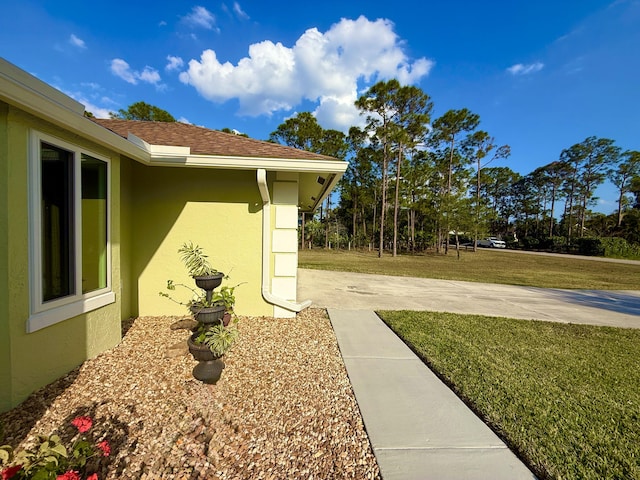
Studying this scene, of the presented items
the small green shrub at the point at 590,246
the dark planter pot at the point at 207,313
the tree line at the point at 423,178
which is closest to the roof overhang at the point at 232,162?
the dark planter pot at the point at 207,313

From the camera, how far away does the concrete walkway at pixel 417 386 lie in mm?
1901

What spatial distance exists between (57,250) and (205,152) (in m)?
2.21

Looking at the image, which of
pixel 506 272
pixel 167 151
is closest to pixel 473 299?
pixel 167 151

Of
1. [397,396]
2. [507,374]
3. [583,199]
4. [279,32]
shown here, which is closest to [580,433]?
[507,374]

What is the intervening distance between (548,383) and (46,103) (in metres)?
5.61

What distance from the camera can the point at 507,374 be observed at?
10.7 feet

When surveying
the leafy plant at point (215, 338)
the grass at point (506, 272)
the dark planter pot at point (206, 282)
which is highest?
the dark planter pot at point (206, 282)

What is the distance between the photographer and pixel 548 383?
3094 millimetres

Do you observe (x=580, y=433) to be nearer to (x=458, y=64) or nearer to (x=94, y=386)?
(x=94, y=386)

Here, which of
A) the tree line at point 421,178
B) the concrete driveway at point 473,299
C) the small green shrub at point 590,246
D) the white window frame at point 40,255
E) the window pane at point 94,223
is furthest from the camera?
the small green shrub at point 590,246

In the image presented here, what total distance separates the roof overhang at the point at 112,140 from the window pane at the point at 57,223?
0.35 meters

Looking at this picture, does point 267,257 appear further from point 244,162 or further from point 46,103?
point 46,103

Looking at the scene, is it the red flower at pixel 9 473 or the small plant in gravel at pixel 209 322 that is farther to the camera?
the small plant in gravel at pixel 209 322

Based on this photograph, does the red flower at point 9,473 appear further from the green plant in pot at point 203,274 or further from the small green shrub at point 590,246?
the small green shrub at point 590,246
